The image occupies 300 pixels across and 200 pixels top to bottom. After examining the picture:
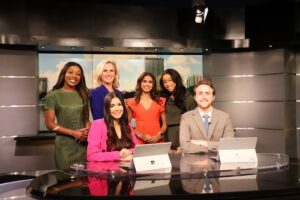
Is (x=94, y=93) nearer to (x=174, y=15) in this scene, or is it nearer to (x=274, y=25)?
(x=174, y=15)

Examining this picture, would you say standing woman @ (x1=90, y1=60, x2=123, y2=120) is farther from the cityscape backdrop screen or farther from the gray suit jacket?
the cityscape backdrop screen

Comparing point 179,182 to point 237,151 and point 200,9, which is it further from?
point 200,9

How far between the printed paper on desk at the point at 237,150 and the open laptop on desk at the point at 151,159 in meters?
0.38

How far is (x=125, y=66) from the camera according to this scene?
23.7 feet

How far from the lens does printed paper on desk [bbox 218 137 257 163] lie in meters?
2.87

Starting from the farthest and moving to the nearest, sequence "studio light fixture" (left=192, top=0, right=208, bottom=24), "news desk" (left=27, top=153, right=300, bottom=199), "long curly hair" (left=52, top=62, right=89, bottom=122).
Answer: "studio light fixture" (left=192, top=0, right=208, bottom=24) < "long curly hair" (left=52, top=62, right=89, bottom=122) < "news desk" (left=27, top=153, right=300, bottom=199)

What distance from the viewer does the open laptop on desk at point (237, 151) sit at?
2857mm

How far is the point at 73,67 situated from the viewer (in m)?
4.53

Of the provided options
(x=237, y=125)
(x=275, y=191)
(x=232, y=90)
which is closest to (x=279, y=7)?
(x=232, y=90)

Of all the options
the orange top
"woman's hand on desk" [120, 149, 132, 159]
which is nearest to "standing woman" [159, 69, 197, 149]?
the orange top

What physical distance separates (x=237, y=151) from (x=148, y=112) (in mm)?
1864

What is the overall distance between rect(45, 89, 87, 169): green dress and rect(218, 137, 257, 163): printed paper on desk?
1.82 m

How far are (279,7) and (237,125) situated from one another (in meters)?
1.99

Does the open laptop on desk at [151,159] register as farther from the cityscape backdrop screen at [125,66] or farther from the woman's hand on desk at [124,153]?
the cityscape backdrop screen at [125,66]
